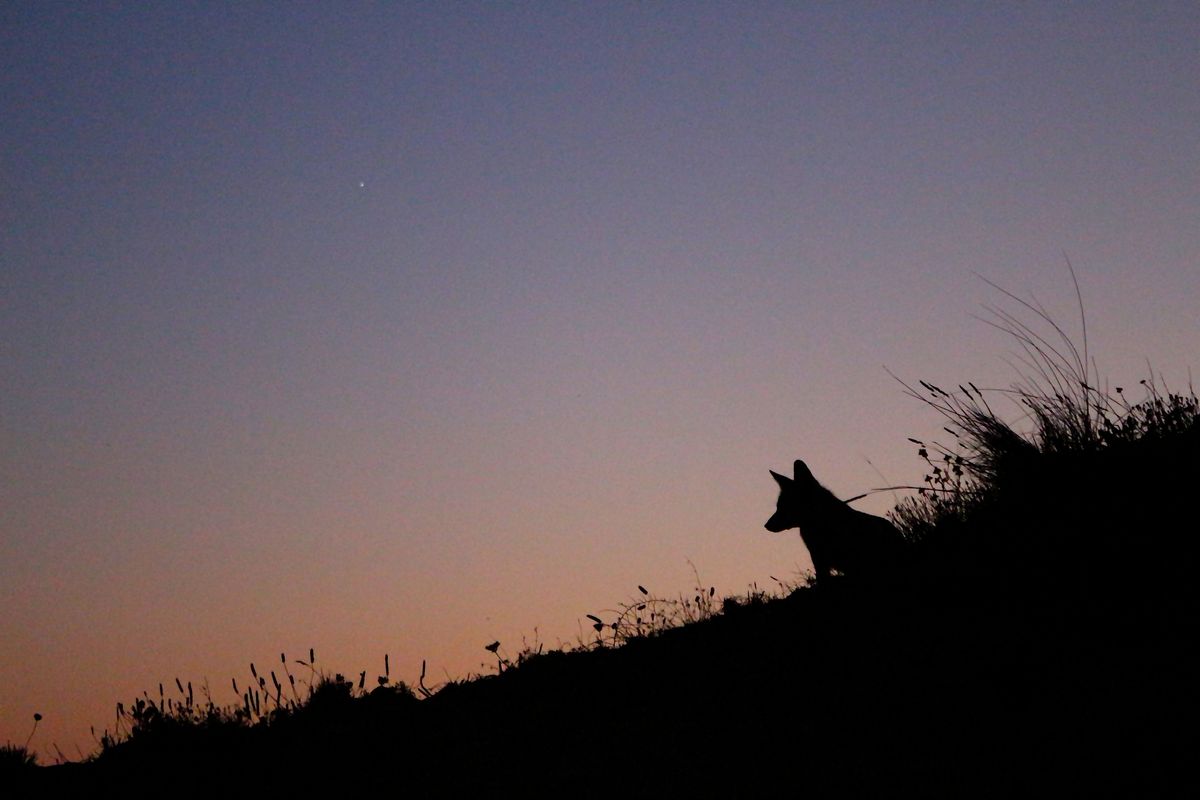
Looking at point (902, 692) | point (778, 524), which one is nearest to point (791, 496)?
point (778, 524)

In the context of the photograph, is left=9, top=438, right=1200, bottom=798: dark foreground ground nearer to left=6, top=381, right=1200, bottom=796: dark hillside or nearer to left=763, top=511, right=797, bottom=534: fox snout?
left=6, top=381, right=1200, bottom=796: dark hillside

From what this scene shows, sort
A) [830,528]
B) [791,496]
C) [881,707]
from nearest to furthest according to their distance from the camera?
[881,707], [830,528], [791,496]

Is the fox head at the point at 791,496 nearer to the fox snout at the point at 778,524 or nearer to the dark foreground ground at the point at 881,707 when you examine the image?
the fox snout at the point at 778,524

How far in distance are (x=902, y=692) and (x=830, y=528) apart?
3139 mm

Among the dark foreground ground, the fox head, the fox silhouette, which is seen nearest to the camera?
the dark foreground ground

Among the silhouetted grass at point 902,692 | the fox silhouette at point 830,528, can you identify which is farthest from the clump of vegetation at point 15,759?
the fox silhouette at point 830,528

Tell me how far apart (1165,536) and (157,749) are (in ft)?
19.8

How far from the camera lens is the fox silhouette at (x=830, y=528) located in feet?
21.6

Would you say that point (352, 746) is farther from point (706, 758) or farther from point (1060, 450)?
point (1060, 450)

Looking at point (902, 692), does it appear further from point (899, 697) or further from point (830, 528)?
point (830, 528)

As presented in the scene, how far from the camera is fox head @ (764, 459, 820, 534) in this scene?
8.40 metres

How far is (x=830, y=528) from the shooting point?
24.5 feet

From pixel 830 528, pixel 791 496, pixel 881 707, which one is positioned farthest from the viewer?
pixel 791 496

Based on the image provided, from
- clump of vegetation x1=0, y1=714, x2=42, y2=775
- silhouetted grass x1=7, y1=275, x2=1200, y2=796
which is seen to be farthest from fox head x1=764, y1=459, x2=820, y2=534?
clump of vegetation x1=0, y1=714, x2=42, y2=775
